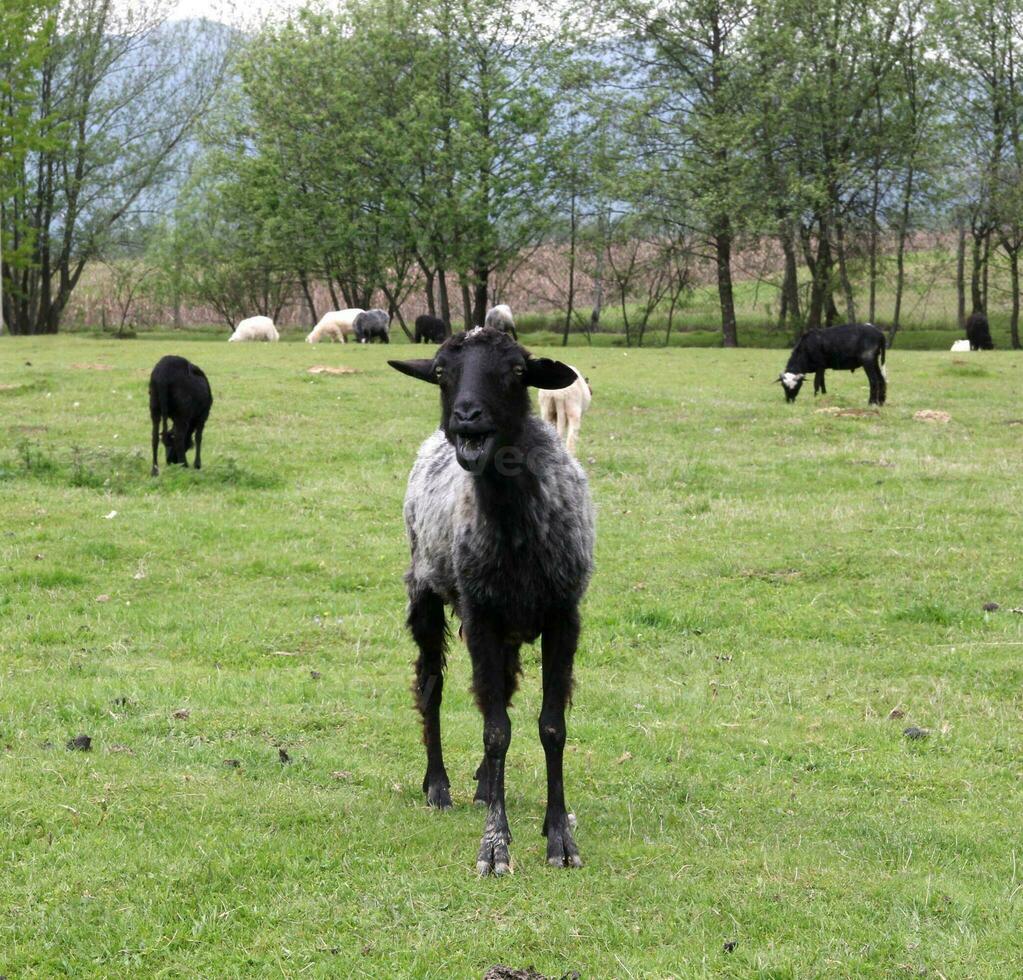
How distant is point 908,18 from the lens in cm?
4594

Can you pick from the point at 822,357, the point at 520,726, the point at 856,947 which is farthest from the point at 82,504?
the point at 822,357

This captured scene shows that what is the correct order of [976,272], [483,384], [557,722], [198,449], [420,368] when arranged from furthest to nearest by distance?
[976,272]
[198,449]
[420,368]
[557,722]
[483,384]

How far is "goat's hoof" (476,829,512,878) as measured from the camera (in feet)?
17.2

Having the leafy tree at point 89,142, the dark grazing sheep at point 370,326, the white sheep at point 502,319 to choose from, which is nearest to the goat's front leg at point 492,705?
the white sheep at point 502,319

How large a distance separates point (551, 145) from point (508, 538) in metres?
45.1

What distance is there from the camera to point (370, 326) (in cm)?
4712

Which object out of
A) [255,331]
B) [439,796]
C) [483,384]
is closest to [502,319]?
[483,384]

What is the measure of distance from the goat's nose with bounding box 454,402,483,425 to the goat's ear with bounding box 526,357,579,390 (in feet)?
1.62

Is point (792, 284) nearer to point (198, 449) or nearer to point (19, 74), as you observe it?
point (19, 74)

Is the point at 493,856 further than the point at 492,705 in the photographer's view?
No

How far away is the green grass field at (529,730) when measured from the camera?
15.4 ft

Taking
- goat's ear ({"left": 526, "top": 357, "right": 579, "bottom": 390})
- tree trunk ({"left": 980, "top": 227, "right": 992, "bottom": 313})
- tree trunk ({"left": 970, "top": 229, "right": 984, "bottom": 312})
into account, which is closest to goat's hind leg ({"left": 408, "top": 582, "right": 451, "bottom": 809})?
goat's ear ({"left": 526, "top": 357, "right": 579, "bottom": 390})

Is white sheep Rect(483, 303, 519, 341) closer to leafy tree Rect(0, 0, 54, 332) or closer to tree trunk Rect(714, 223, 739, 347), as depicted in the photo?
tree trunk Rect(714, 223, 739, 347)

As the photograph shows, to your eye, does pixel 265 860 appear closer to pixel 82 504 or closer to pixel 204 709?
pixel 204 709
